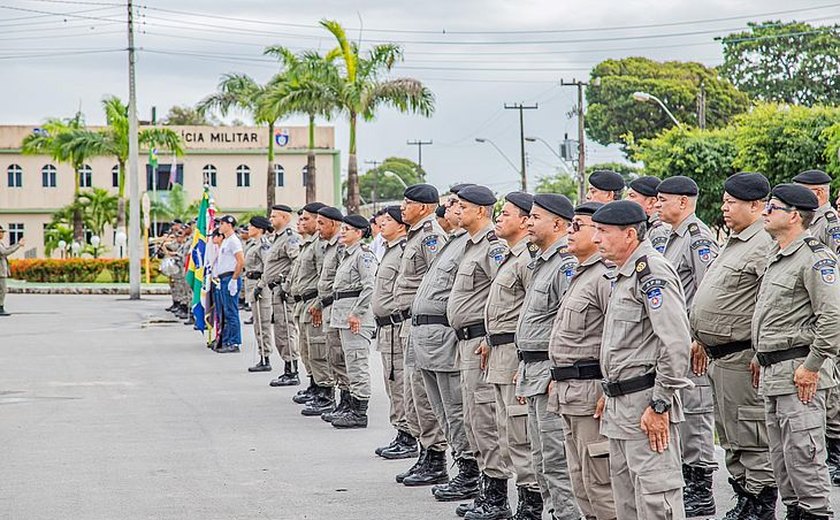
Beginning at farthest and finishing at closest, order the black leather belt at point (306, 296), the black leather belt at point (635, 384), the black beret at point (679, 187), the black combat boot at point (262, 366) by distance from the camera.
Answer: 1. the black combat boot at point (262, 366)
2. the black leather belt at point (306, 296)
3. the black beret at point (679, 187)
4. the black leather belt at point (635, 384)

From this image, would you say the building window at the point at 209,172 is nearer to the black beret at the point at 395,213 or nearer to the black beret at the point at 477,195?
the black beret at the point at 395,213

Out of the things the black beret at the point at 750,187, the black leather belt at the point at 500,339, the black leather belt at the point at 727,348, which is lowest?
the black leather belt at the point at 727,348

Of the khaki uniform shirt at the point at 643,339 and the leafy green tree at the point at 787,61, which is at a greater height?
the leafy green tree at the point at 787,61

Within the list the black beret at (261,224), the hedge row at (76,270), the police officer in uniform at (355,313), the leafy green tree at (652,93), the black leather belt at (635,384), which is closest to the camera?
the black leather belt at (635,384)

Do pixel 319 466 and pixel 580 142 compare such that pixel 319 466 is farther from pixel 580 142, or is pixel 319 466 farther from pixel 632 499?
pixel 580 142

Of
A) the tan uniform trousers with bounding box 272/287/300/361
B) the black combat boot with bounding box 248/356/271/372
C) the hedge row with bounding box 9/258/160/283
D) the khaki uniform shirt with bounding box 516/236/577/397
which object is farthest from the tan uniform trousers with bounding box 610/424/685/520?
the hedge row with bounding box 9/258/160/283

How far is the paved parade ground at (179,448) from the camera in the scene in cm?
835

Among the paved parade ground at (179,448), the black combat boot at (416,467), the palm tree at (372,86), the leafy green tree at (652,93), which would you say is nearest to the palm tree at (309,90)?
the palm tree at (372,86)

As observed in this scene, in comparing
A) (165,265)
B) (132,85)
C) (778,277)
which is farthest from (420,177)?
(778,277)

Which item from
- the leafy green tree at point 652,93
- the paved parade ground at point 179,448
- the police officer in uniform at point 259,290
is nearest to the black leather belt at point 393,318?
the paved parade ground at point 179,448

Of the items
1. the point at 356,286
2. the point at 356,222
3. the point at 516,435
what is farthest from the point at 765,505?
the point at 356,222

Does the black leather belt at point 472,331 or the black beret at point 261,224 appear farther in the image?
the black beret at point 261,224

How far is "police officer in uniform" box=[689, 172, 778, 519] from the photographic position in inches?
285

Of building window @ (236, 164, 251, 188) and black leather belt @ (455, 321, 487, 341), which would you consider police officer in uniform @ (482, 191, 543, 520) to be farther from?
building window @ (236, 164, 251, 188)
